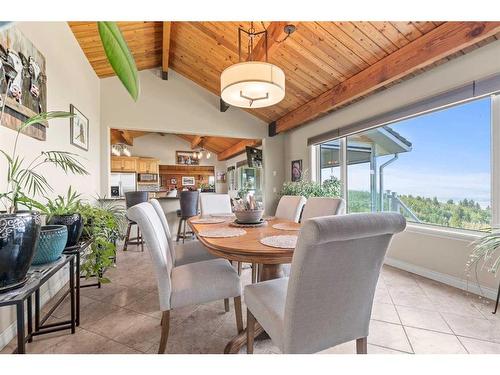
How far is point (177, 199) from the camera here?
4.47 meters

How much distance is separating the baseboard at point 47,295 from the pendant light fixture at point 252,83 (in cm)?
220

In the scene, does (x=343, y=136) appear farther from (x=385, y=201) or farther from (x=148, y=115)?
(x=148, y=115)

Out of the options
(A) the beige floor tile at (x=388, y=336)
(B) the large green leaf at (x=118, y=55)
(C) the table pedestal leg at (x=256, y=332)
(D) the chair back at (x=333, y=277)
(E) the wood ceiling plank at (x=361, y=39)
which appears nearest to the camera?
(B) the large green leaf at (x=118, y=55)

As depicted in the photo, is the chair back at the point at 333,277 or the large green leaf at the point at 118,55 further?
the chair back at the point at 333,277

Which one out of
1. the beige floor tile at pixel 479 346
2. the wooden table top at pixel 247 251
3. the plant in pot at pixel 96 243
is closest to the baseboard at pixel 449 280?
the beige floor tile at pixel 479 346

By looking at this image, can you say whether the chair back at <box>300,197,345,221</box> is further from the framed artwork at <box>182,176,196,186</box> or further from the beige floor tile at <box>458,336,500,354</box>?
the framed artwork at <box>182,176,196,186</box>

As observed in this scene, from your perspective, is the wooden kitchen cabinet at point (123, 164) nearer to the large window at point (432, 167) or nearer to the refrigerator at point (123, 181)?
the refrigerator at point (123, 181)

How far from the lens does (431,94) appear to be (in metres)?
2.61

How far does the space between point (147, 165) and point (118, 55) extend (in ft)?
29.2

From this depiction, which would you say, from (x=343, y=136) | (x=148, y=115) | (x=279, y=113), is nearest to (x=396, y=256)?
(x=343, y=136)

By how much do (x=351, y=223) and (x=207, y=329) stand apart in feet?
4.63

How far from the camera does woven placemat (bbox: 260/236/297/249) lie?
1241mm

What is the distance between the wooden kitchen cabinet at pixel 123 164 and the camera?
8027mm

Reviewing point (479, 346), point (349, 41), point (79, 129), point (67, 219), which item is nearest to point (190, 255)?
point (67, 219)
